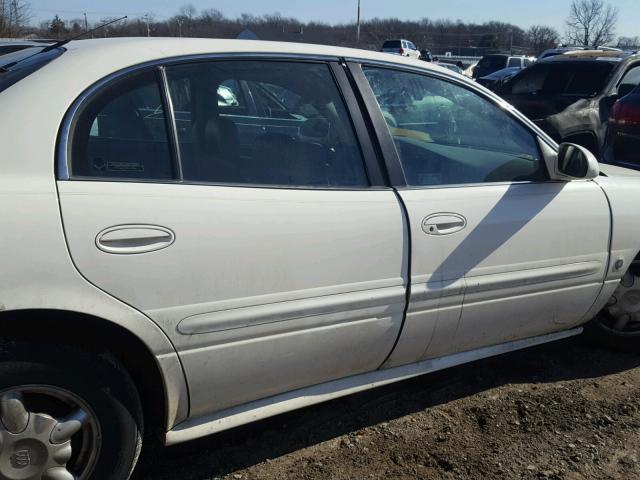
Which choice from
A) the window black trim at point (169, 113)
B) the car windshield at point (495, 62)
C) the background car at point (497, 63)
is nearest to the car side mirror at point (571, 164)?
the window black trim at point (169, 113)

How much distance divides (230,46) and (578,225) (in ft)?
5.89

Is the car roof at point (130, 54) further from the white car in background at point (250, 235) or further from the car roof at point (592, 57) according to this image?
the car roof at point (592, 57)

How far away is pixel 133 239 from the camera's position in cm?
203

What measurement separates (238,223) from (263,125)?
0.62m

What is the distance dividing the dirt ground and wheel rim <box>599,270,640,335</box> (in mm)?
245

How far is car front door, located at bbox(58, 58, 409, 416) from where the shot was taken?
205 centimetres

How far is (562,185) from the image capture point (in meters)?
2.99

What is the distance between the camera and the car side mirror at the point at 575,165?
2922mm


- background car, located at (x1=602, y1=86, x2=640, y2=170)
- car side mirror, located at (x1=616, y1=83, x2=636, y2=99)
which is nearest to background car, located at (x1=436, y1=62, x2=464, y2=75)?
background car, located at (x1=602, y1=86, x2=640, y2=170)

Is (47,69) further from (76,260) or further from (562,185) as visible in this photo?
(562,185)

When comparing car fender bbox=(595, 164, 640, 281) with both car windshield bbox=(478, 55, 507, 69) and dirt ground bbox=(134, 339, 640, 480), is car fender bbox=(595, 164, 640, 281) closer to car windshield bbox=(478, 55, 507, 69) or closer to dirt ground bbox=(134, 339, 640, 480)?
dirt ground bbox=(134, 339, 640, 480)

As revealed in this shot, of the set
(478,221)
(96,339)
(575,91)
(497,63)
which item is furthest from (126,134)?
(497,63)

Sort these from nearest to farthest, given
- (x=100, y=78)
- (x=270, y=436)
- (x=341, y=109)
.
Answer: (x=100, y=78), (x=341, y=109), (x=270, y=436)

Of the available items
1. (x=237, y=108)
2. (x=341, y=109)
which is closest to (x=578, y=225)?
(x=341, y=109)
